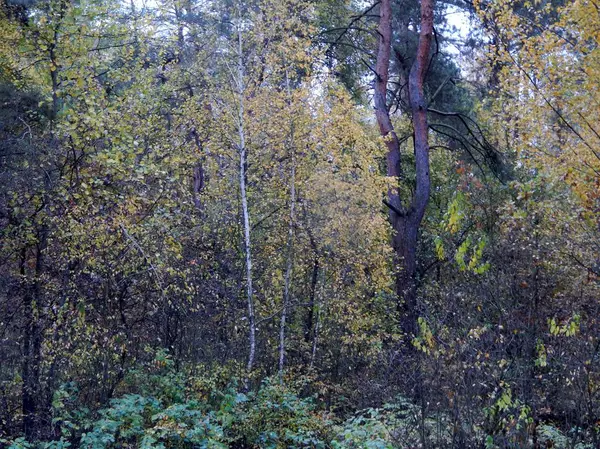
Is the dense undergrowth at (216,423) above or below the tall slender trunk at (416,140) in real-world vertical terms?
below

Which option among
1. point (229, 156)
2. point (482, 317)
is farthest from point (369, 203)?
point (482, 317)

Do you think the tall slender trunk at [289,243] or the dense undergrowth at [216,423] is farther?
the tall slender trunk at [289,243]

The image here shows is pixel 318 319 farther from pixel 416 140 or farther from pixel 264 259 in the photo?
pixel 416 140

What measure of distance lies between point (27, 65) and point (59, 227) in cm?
280

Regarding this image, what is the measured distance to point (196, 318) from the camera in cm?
1011

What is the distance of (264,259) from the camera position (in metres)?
11.6

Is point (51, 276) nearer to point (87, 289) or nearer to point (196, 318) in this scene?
point (87, 289)

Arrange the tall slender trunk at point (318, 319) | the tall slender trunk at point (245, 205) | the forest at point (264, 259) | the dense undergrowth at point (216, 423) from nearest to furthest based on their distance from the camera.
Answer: the dense undergrowth at point (216, 423), the forest at point (264, 259), the tall slender trunk at point (245, 205), the tall slender trunk at point (318, 319)

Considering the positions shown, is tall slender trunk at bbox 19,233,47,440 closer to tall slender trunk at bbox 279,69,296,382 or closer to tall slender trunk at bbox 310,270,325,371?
tall slender trunk at bbox 279,69,296,382

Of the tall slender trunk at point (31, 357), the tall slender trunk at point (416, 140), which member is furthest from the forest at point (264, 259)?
the tall slender trunk at point (416, 140)

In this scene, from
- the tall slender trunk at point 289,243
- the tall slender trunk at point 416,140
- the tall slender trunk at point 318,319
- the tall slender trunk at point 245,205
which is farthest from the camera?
the tall slender trunk at point 416,140

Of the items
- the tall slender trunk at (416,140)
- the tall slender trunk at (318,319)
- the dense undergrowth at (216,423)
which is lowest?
the dense undergrowth at (216,423)

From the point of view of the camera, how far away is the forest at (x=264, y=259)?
6863 millimetres

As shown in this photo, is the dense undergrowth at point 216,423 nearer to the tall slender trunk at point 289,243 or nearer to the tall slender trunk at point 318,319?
the tall slender trunk at point 289,243
